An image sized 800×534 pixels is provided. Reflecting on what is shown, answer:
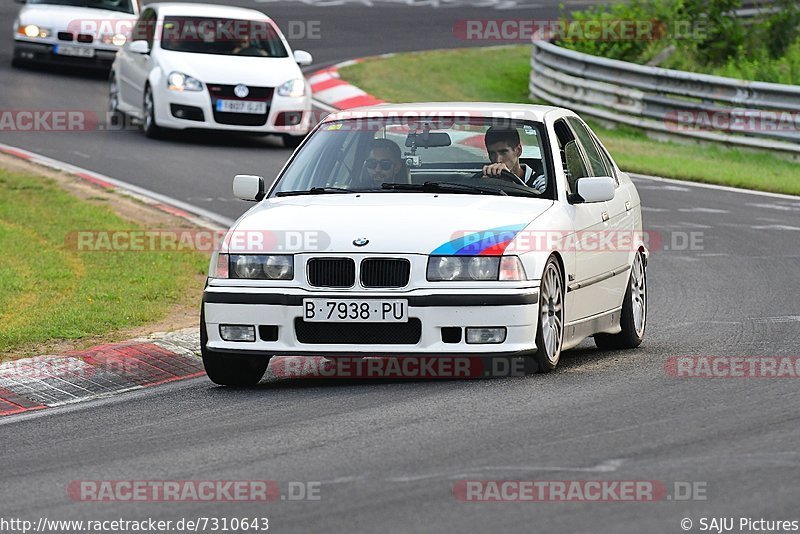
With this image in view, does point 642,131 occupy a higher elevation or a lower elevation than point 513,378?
lower

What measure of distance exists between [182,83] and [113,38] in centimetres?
597

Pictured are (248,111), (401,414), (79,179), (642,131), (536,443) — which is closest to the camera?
(536,443)

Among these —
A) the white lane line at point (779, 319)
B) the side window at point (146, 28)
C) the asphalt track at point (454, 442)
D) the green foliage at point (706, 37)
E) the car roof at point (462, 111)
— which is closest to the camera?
the asphalt track at point (454, 442)

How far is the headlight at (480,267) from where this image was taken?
28.4ft

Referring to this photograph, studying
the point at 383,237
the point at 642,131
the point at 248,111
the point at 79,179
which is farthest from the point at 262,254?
the point at 642,131

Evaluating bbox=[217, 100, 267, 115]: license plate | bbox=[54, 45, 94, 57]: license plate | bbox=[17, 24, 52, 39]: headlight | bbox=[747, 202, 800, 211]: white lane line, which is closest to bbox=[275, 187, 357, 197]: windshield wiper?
bbox=[747, 202, 800, 211]: white lane line

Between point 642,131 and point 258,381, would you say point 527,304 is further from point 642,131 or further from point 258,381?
point 642,131

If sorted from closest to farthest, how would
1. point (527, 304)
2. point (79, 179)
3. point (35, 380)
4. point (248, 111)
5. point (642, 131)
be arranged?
point (527, 304), point (35, 380), point (79, 179), point (248, 111), point (642, 131)

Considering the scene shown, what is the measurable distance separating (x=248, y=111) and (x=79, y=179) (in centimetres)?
326

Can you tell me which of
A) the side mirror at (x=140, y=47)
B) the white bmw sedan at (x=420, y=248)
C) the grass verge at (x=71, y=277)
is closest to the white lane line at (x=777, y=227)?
the grass verge at (x=71, y=277)

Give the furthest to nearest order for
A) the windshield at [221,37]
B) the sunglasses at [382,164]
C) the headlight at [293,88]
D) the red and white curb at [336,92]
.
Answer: the red and white curb at [336,92] < the windshield at [221,37] < the headlight at [293,88] < the sunglasses at [382,164]

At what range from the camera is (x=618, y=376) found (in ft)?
29.9

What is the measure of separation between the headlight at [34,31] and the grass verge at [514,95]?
472 cm

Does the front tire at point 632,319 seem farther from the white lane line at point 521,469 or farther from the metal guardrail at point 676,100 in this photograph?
the metal guardrail at point 676,100
